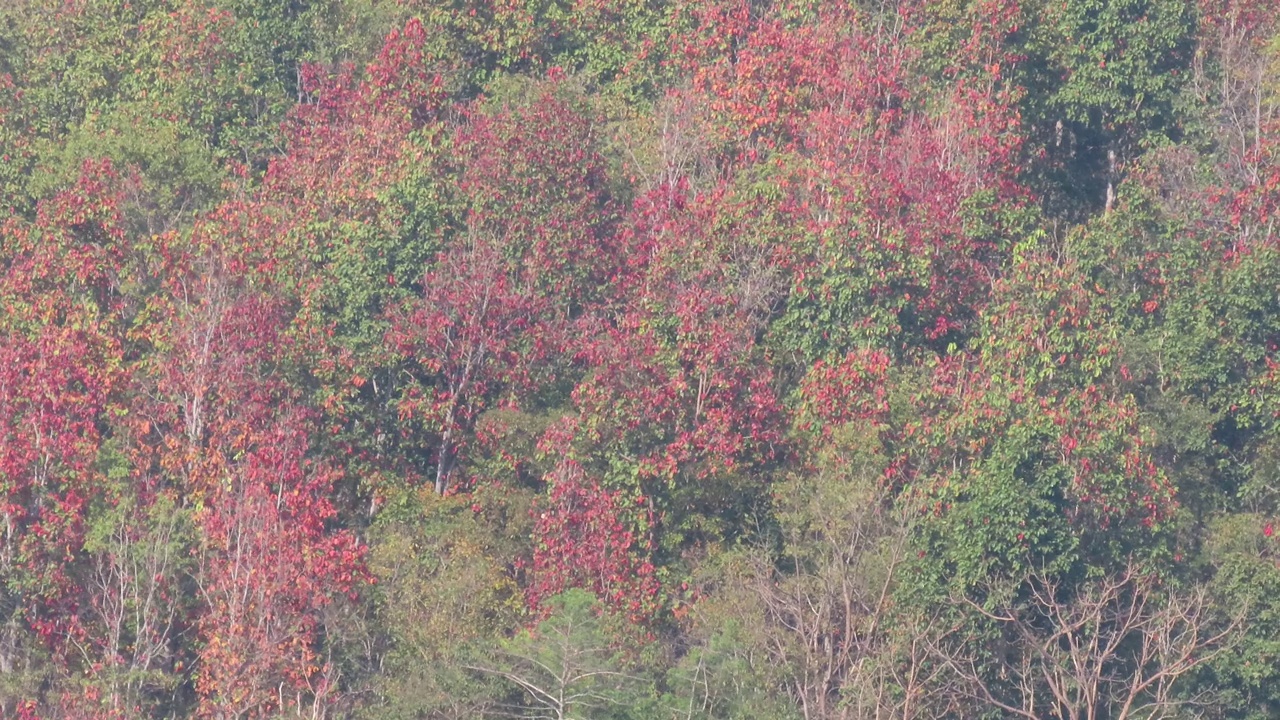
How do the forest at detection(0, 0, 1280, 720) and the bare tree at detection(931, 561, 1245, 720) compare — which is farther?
the forest at detection(0, 0, 1280, 720)

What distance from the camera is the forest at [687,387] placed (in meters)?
24.5

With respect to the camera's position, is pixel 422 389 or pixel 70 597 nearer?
pixel 70 597

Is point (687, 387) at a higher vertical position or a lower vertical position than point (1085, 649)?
higher

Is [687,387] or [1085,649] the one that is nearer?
[1085,649]

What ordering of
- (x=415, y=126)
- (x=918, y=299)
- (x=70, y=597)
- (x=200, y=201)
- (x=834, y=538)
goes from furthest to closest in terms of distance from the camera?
(x=415, y=126) < (x=200, y=201) < (x=918, y=299) < (x=70, y=597) < (x=834, y=538)

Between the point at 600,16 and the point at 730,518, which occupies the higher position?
the point at 600,16

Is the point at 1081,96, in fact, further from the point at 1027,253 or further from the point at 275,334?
the point at 275,334

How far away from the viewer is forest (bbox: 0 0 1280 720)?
24.5 m

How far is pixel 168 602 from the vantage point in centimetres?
2595

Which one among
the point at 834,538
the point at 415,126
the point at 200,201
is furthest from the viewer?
the point at 415,126

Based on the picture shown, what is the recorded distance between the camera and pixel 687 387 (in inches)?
1072

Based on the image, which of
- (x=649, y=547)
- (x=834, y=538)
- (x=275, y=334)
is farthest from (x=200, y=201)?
(x=834, y=538)

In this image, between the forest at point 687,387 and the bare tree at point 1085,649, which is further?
the forest at point 687,387

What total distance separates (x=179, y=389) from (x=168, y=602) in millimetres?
2646
